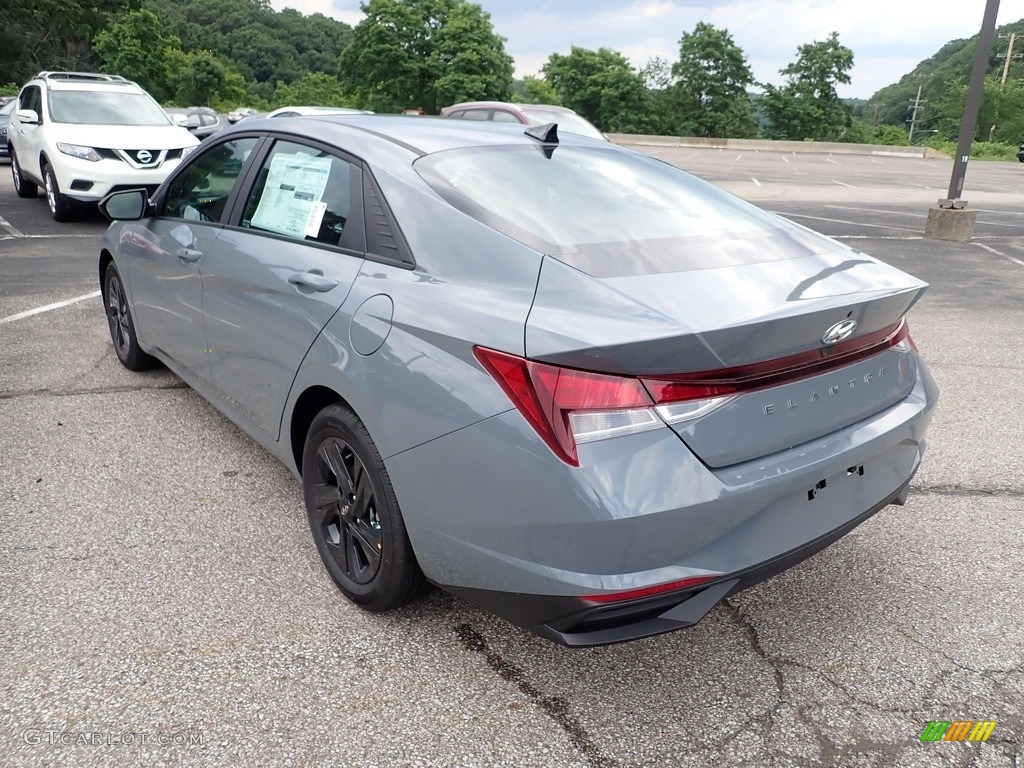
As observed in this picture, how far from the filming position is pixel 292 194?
3139 millimetres

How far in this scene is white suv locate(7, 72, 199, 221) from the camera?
33.2 feet

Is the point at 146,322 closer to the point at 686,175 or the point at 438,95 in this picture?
the point at 686,175

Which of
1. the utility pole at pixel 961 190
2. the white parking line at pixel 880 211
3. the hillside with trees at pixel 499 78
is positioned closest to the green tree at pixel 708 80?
the hillside with trees at pixel 499 78

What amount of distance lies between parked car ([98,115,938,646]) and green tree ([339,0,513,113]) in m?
60.7

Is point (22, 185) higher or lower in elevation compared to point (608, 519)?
lower

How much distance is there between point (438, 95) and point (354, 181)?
202 ft

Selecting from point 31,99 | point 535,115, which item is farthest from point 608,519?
point 31,99

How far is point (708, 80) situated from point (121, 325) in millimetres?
70782

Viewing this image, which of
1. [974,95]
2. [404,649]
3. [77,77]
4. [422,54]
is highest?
[422,54]

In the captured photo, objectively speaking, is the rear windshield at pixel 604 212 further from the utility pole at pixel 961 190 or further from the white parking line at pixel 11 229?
the utility pole at pixel 961 190

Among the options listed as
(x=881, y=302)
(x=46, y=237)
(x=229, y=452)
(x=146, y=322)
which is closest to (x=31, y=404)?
(x=146, y=322)

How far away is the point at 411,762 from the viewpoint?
2.11m

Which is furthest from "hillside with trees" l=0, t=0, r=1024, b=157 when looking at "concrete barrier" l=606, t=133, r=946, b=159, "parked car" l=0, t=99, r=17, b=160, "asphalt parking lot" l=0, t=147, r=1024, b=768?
"asphalt parking lot" l=0, t=147, r=1024, b=768

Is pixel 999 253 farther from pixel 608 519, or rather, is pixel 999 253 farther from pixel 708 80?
A: pixel 708 80
